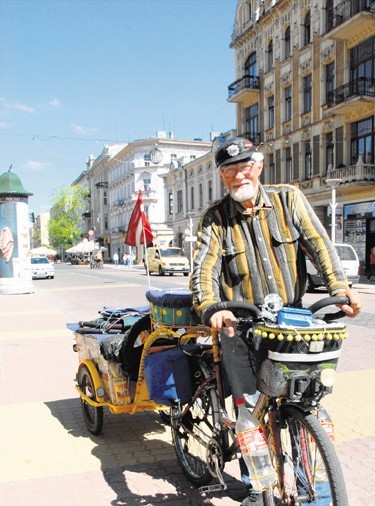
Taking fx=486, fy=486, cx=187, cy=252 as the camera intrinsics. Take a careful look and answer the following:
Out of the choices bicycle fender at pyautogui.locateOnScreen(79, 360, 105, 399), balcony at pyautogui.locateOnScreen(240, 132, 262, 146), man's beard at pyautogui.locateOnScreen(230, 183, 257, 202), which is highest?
balcony at pyautogui.locateOnScreen(240, 132, 262, 146)

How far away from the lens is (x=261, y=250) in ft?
8.43

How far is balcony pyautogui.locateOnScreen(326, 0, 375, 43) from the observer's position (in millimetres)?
21688

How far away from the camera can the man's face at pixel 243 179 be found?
256cm

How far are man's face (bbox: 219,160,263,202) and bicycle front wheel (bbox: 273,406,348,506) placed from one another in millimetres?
1085

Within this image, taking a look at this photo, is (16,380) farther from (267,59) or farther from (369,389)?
(267,59)

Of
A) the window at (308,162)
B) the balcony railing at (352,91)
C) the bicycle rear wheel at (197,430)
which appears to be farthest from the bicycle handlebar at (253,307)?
the window at (308,162)

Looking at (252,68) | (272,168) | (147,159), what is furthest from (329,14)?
(147,159)

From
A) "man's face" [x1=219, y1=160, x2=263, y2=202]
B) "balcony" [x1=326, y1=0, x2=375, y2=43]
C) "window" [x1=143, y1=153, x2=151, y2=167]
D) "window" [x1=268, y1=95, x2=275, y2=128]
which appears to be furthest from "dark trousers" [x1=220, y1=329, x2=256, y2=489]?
"window" [x1=143, y1=153, x2=151, y2=167]

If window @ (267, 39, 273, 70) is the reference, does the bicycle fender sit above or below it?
below

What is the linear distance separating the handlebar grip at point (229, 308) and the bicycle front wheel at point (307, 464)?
0.49m

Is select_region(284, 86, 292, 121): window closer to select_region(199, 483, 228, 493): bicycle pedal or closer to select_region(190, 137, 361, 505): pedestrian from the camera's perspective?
select_region(190, 137, 361, 505): pedestrian

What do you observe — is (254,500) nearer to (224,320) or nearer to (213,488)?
(213,488)

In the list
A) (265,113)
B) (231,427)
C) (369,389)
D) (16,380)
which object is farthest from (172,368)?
(265,113)

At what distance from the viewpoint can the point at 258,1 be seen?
1249 inches
